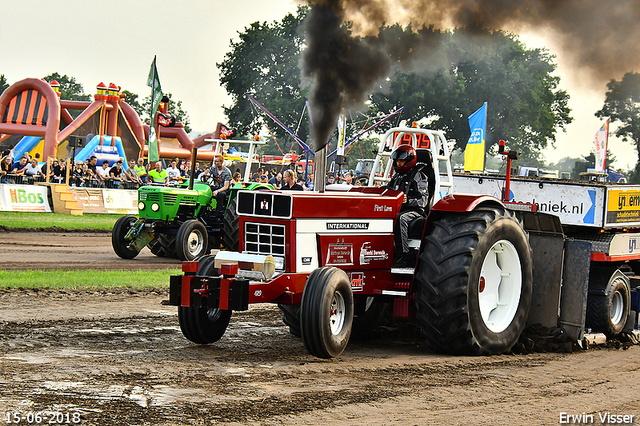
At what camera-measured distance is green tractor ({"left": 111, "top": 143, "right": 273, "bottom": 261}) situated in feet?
46.9

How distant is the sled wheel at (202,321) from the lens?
6.91 meters

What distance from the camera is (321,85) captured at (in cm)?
1008

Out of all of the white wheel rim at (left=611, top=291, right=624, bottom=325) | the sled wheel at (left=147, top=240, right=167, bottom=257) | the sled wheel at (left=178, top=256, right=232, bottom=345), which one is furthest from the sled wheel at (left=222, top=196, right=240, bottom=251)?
the white wheel rim at (left=611, top=291, right=624, bottom=325)

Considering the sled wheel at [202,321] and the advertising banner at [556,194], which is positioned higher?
the advertising banner at [556,194]

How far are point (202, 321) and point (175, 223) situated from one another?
26.6ft

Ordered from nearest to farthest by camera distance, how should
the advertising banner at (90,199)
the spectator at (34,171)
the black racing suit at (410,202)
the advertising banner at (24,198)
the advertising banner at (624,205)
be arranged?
the black racing suit at (410,202)
the advertising banner at (624,205)
the advertising banner at (24,198)
the spectator at (34,171)
the advertising banner at (90,199)

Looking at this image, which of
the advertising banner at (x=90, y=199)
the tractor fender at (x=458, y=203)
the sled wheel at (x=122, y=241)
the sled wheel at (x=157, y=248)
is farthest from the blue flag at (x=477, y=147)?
the tractor fender at (x=458, y=203)

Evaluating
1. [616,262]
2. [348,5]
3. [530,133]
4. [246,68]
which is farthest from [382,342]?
[530,133]

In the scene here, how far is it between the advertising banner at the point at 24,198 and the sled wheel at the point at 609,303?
17551mm

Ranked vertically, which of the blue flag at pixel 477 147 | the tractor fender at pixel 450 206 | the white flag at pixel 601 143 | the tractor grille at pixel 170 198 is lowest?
the tractor grille at pixel 170 198

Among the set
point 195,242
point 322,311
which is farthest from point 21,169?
point 322,311

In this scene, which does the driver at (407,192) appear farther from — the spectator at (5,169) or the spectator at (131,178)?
the spectator at (5,169)

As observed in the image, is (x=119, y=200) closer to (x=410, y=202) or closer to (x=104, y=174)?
(x=104, y=174)

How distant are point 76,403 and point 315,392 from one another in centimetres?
164
